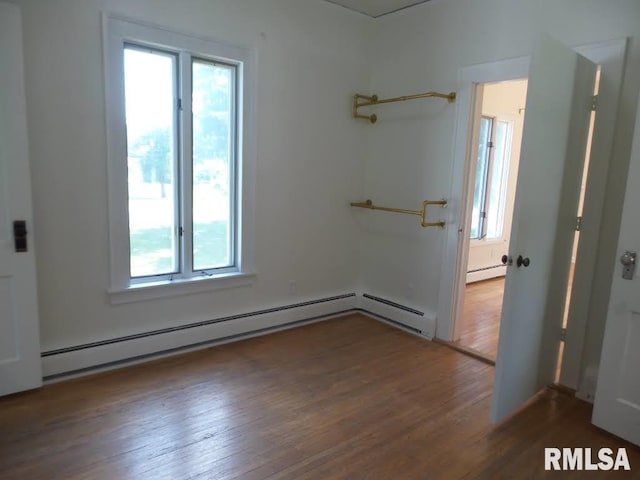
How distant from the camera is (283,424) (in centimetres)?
233

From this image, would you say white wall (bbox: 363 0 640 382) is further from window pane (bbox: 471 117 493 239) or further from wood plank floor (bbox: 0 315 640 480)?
window pane (bbox: 471 117 493 239)

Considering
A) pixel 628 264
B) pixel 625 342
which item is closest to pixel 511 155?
pixel 628 264

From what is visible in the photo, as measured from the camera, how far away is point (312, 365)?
3.06 metres

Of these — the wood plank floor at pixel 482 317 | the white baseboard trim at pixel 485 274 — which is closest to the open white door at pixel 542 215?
the wood plank floor at pixel 482 317

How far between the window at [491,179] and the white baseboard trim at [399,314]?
2.16 m

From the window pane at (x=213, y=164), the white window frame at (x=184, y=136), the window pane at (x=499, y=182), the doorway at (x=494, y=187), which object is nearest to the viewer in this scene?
the white window frame at (x=184, y=136)

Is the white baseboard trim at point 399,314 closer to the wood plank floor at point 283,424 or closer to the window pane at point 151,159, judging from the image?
the wood plank floor at point 283,424

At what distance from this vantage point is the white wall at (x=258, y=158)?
8.26 feet

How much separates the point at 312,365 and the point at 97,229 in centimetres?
171

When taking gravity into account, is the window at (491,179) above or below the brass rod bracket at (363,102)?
below

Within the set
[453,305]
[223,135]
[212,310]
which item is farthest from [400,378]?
[223,135]

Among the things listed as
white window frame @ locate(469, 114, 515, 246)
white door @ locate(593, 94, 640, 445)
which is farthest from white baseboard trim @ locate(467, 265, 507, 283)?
white door @ locate(593, 94, 640, 445)

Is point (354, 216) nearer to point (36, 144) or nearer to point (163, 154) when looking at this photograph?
point (163, 154)

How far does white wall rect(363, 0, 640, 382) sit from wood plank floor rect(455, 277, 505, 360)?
0.45 meters
